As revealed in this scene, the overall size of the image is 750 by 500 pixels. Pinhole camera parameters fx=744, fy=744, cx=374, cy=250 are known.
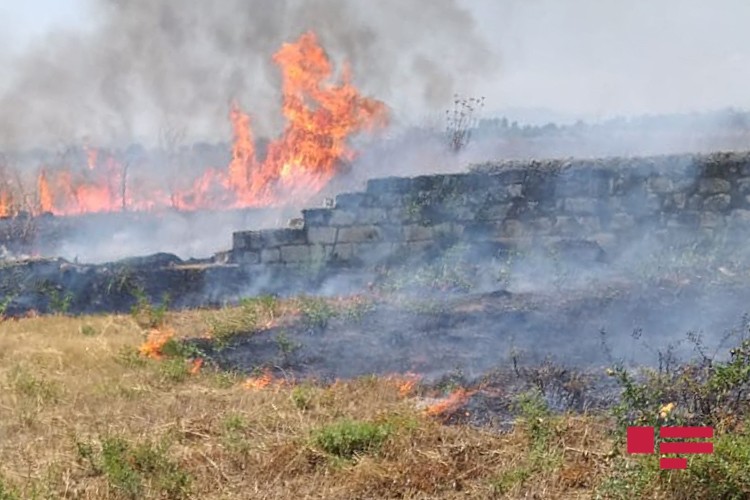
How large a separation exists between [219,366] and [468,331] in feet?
7.90

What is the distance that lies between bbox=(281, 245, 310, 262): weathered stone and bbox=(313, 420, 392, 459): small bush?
633cm

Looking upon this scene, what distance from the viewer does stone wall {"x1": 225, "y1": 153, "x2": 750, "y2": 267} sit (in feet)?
32.4

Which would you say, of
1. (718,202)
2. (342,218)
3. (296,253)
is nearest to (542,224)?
(718,202)

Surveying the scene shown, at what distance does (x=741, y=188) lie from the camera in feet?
31.9

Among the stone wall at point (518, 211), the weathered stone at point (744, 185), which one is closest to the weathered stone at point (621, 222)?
the stone wall at point (518, 211)

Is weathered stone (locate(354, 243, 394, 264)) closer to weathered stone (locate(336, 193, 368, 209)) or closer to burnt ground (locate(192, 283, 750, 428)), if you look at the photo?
weathered stone (locate(336, 193, 368, 209))

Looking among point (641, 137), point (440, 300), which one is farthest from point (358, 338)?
point (641, 137)

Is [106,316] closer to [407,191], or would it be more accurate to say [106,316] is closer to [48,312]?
[48,312]

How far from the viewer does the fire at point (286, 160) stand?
14617 mm

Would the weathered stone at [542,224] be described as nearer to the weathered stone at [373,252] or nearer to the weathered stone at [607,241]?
the weathered stone at [607,241]

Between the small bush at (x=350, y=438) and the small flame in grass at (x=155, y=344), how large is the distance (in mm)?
3040

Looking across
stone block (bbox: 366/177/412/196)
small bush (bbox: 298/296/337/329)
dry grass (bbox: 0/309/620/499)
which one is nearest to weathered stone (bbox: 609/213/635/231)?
stone block (bbox: 366/177/412/196)

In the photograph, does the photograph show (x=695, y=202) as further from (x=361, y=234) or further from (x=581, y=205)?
(x=361, y=234)

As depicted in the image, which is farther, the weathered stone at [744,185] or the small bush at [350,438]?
the weathered stone at [744,185]
